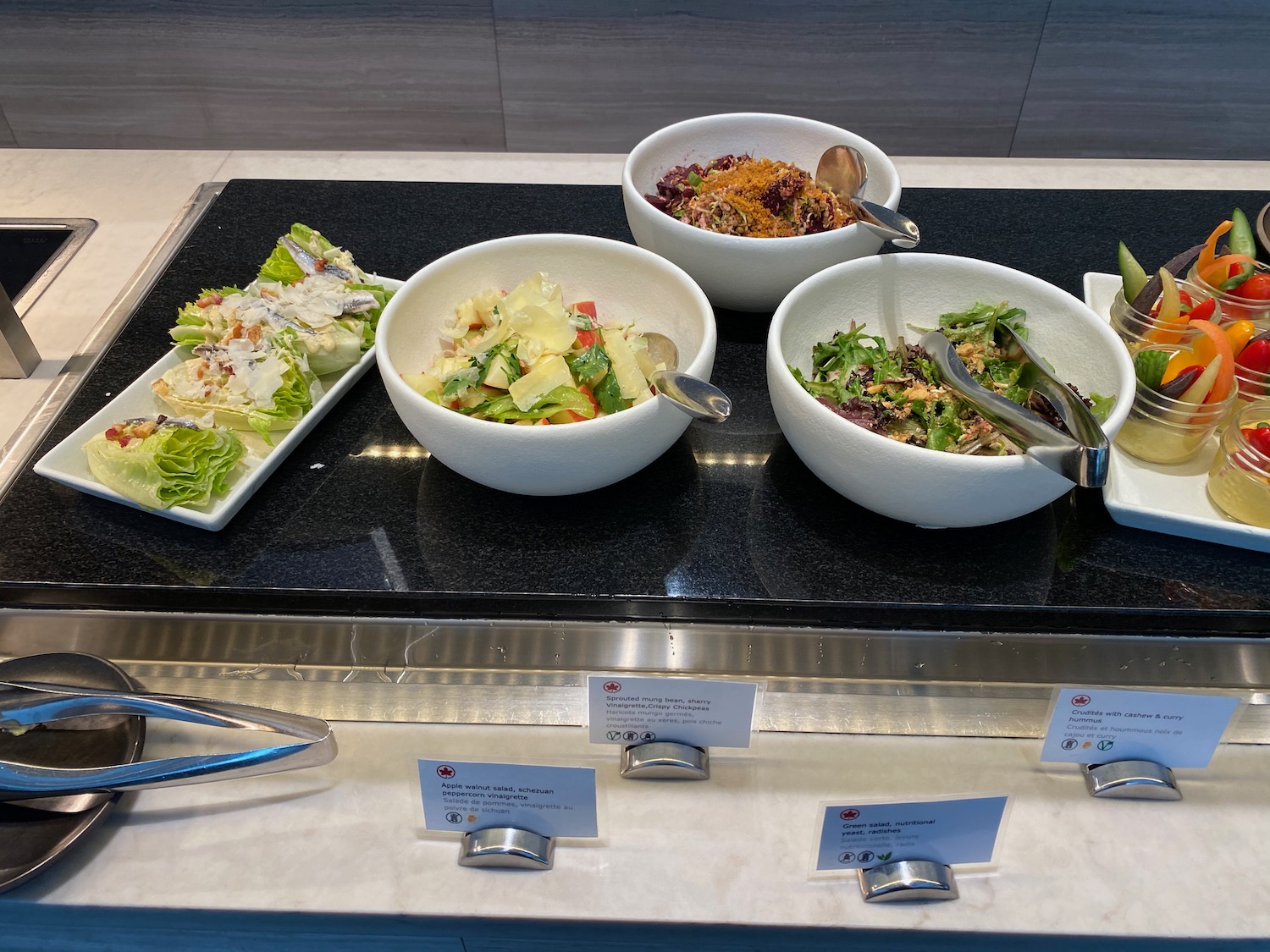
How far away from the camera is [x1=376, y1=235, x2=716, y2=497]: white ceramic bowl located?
838mm

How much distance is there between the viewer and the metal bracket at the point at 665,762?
905mm

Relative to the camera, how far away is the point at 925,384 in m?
0.96

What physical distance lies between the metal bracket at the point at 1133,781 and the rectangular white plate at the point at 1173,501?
0.24m

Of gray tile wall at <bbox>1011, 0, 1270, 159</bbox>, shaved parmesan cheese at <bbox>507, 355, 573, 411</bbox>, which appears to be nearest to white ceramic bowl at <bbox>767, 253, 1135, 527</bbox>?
shaved parmesan cheese at <bbox>507, 355, 573, 411</bbox>

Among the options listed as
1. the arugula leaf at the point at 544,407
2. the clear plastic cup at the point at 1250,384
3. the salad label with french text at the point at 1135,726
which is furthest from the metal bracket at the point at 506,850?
the clear plastic cup at the point at 1250,384

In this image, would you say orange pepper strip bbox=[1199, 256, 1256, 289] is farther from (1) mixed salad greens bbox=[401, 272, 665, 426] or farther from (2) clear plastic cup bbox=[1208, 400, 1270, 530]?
(1) mixed salad greens bbox=[401, 272, 665, 426]

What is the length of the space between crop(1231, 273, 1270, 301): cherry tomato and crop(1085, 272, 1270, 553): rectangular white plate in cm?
23

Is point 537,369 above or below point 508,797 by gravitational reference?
above

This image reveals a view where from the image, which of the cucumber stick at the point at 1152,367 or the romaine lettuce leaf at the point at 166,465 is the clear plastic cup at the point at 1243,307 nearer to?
the cucumber stick at the point at 1152,367

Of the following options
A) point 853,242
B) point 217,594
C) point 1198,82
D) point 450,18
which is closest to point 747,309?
point 853,242

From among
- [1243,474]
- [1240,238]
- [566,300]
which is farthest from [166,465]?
[1240,238]

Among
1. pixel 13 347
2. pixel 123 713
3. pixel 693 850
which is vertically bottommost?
pixel 693 850

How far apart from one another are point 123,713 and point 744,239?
84cm

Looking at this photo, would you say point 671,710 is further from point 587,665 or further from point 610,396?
point 610,396
